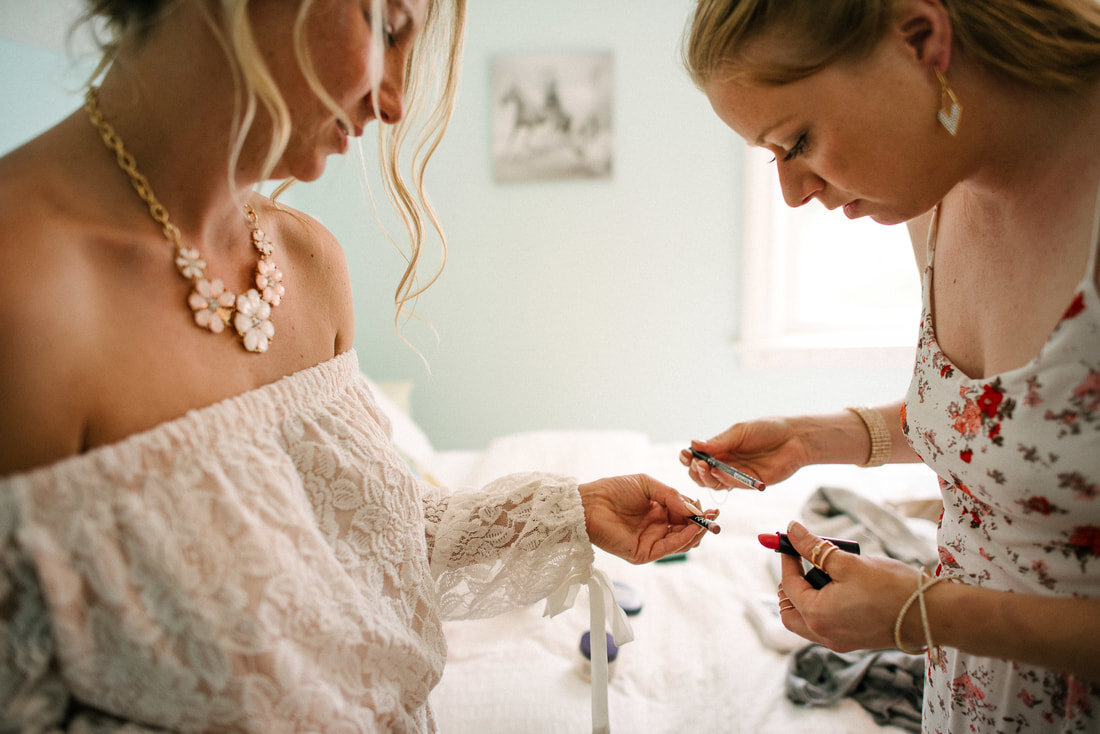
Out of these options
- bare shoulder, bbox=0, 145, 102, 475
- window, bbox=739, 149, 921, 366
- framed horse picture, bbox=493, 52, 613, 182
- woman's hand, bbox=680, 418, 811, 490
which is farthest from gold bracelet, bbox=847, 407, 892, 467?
framed horse picture, bbox=493, 52, 613, 182

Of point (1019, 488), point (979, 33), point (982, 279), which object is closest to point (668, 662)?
point (1019, 488)

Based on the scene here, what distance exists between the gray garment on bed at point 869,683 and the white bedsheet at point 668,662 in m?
0.02

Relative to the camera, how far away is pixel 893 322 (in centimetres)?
280

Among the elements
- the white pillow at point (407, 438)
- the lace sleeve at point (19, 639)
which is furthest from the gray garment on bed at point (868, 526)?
the lace sleeve at point (19, 639)

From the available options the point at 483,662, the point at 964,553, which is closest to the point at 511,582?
the point at 483,662

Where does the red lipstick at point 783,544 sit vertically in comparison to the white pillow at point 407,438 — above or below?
above

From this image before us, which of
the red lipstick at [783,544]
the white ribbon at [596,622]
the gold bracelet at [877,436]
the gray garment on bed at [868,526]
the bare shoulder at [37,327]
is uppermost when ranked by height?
the bare shoulder at [37,327]

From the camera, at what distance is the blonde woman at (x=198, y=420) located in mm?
483

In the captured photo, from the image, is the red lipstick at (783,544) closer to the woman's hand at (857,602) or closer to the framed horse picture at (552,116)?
the woman's hand at (857,602)

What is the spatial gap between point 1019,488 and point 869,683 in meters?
0.64

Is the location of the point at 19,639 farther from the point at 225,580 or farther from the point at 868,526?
the point at 868,526

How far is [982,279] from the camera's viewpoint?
2.35 feet

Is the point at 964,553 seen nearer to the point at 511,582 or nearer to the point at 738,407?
the point at 511,582

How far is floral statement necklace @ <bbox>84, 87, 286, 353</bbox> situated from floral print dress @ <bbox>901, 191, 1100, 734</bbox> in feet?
2.58
